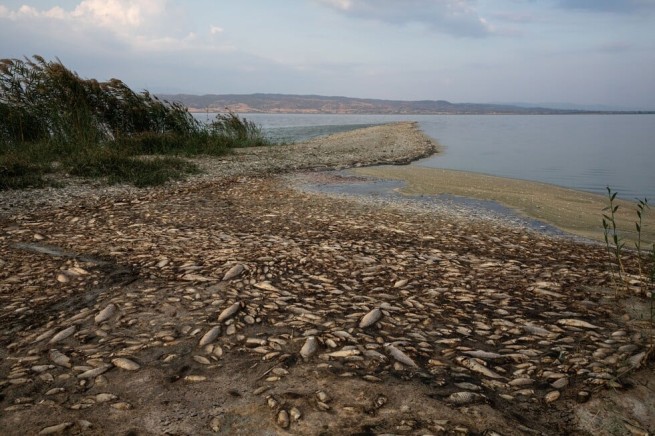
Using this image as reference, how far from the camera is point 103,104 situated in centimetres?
1844

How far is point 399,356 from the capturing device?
3467 millimetres

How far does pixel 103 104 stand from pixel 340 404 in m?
19.3

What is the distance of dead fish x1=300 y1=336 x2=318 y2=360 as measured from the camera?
3.43 meters

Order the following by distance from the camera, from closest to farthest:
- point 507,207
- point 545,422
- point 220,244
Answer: point 545,422 → point 220,244 → point 507,207

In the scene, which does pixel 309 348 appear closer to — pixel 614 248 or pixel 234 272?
pixel 234 272

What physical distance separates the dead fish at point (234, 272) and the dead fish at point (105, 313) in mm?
1201

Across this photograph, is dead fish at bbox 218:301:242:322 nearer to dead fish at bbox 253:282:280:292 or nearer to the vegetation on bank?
dead fish at bbox 253:282:280:292

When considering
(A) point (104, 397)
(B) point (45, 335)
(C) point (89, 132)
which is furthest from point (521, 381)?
(C) point (89, 132)

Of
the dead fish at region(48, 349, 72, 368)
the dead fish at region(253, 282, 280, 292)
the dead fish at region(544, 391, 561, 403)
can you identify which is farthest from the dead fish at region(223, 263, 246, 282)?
the dead fish at region(544, 391, 561, 403)

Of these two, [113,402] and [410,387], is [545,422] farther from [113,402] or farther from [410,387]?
[113,402]

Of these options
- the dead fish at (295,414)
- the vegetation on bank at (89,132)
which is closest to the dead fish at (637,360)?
the dead fish at (295,414)

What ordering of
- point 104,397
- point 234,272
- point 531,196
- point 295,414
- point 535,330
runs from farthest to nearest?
point 531,196 → point 234,272 → point 535,330 → point 104,397 → point 295,414

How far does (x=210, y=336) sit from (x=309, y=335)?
2.77ft

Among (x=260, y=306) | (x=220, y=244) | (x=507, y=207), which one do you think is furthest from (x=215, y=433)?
(x=507, y=207)
